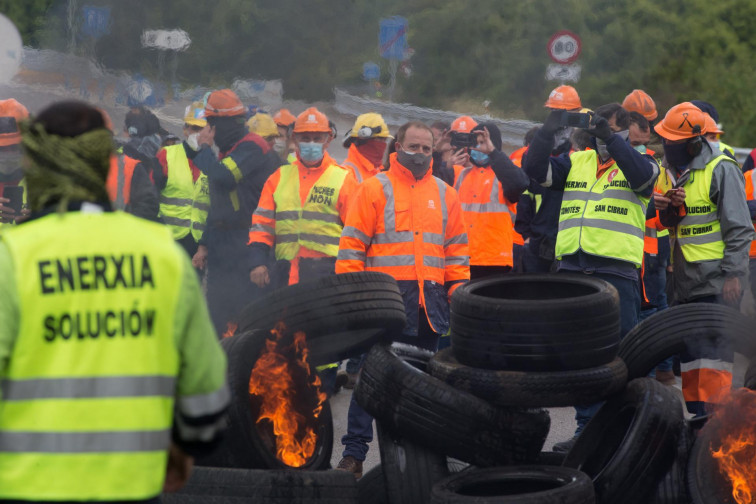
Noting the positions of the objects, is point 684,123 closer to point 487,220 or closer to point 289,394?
point 487,220

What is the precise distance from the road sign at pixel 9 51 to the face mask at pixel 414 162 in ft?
10.4

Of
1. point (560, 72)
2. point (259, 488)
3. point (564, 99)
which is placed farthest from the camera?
point (560, 72)

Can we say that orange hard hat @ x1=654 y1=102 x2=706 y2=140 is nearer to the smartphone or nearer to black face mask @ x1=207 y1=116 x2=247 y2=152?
black face mask @ x1=207 y1=116 x2=247 y2=152

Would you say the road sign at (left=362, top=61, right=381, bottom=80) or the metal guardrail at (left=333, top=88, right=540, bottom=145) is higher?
the road sign at (left=362, top=61, right=381, bottom=80)

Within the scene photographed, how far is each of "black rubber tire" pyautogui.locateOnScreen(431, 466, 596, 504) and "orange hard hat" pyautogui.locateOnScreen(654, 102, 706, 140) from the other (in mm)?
3250

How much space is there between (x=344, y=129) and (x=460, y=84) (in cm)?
202

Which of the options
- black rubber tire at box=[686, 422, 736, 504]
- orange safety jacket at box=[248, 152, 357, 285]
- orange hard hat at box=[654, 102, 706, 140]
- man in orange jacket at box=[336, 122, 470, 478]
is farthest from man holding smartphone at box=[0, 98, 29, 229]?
black rubber tire at box=[686, 422, 736, 504]

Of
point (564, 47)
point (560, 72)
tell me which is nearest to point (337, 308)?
point (560, 72)

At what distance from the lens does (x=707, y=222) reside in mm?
7730

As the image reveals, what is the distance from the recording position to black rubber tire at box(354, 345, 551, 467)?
18.7 ft

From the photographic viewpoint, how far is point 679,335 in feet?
22.1

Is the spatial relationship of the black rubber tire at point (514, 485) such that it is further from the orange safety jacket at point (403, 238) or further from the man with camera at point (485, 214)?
the man with camera at point (485, 214)

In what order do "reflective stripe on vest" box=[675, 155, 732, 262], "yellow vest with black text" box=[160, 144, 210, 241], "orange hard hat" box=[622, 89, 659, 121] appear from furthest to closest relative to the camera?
"yellow vest with black text" box=[160, 144, 210, 241], "orange hard hat" box=[622, 89, 659, 121], "reflective stripe on vest" box=[675, 155, 732, 262]

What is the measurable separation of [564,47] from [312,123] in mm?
6399
